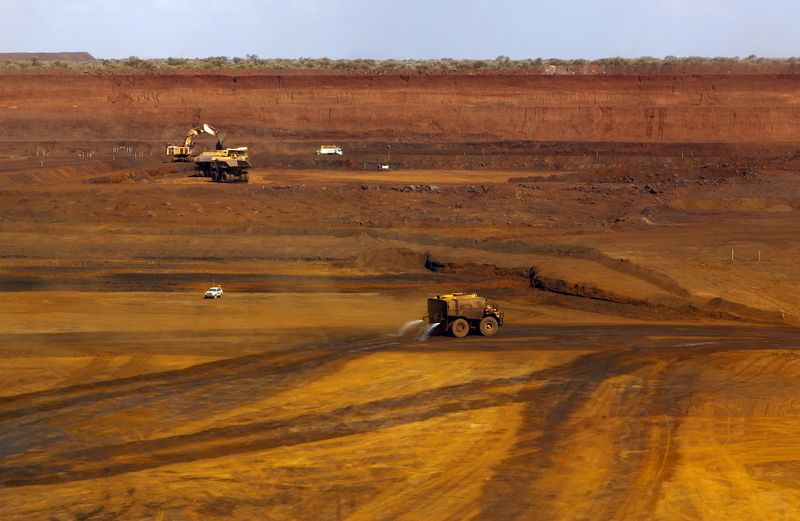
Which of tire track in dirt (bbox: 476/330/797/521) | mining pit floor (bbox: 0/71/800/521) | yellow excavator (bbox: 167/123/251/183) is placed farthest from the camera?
yellow excavator (bbox: 167/123/251/183)

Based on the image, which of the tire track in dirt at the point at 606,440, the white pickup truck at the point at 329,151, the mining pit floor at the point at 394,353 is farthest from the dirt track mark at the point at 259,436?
the white pickup truck at the point at 329,151

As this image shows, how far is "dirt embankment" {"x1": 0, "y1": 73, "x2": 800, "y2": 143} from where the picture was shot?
94.6 m

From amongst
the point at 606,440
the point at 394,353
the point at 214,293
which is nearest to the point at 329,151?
the point at 214,293

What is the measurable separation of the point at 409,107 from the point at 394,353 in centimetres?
7023

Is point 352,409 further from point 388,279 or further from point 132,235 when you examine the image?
point 132,235

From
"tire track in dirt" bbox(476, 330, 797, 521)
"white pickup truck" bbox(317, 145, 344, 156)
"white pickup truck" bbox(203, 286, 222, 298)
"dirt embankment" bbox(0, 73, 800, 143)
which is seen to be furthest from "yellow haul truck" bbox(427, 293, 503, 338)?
"dirt embankment" bbox(0, 73, 800, 143)

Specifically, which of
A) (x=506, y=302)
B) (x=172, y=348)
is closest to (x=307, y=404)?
(x=172, y=348)

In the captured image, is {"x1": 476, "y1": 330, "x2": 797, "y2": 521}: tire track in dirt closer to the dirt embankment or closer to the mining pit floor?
the mining pit floor

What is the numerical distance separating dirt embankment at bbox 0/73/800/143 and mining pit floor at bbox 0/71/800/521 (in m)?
28.0

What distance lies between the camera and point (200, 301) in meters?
38.3

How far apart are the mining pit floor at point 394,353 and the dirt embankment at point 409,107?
28.0 meters

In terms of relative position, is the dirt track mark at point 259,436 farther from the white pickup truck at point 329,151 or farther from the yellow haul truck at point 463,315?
the white pickup truck at point 329,151

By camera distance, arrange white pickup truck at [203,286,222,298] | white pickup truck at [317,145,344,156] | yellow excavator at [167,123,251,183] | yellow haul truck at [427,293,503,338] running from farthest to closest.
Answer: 1. white pickup truck at [317,145,344,156]
2. yellow excavator at [167,123,251,183]
3. white pickup truck at [203,286,222,298]
4. yellow haul truck at [427,293,503,338]

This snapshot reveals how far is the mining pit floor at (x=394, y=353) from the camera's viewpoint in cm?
1995
